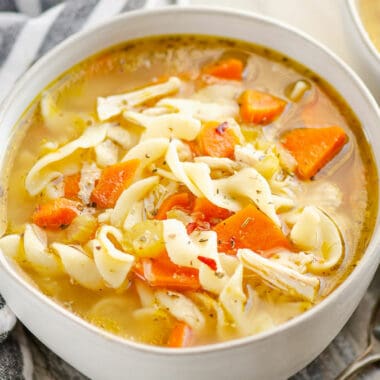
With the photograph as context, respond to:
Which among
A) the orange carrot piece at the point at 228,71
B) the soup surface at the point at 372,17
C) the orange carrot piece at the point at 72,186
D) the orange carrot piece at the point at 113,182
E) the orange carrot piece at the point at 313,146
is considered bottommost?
the orange carrot piece at the point at 72,186

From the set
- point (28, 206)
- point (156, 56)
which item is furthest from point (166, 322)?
point (156, 56)

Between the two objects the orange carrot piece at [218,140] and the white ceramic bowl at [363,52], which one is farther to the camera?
the white ceramic bowl at [363,52]

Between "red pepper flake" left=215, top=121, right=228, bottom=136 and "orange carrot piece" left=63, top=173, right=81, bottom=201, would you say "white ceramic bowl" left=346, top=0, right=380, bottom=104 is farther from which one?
"orange carrot piece" left=63, top=173, right=81, bottom=201

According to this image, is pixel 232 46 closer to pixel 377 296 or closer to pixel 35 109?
pixel 35 109

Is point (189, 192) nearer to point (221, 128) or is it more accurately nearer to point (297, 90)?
point (221, 128)

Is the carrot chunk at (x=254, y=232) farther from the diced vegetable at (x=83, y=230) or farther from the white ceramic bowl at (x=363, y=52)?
the white ceramic bowl at (x=363, y=52)

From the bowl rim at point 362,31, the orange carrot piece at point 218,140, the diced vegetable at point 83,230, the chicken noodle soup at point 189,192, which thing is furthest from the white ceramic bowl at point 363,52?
the diced vegetable at point 83,230
